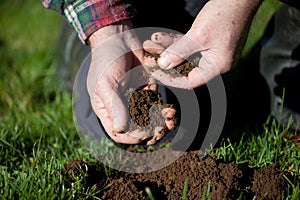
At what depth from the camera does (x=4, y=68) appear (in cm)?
359

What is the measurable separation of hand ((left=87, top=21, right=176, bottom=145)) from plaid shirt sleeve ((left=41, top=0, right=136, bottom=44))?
3 cm

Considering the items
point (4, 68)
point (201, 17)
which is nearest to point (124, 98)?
point (201, 17)

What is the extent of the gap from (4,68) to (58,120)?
1.11 m

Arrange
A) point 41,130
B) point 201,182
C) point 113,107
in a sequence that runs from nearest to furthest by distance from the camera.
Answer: point 201,182 → point 113,107 → point 41,130

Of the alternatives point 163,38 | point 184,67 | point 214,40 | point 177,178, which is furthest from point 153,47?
point 177,178

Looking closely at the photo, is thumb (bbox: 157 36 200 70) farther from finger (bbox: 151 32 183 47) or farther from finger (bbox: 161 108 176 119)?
finger (bbox: 161 108 176 119)

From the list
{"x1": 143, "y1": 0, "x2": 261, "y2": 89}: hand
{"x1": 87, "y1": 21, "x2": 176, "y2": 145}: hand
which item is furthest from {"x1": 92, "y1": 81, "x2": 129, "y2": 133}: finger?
{"x1": 143, "y1": 0, "x2": 261, "y2": 89}: hand

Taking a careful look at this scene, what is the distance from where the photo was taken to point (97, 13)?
81.8 inches

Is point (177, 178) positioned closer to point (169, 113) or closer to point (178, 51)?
point (169, 113)

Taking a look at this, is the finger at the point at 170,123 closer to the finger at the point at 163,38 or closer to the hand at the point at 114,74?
the hand at the point at 114,74

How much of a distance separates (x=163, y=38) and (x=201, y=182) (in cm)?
67

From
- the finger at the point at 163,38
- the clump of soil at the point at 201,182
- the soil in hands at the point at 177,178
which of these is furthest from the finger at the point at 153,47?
the clump of soil at the point at 201,182

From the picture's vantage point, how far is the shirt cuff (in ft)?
6.80

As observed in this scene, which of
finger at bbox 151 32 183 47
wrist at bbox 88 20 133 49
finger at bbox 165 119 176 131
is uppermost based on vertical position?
wrist at bbox 88 20 133 49
